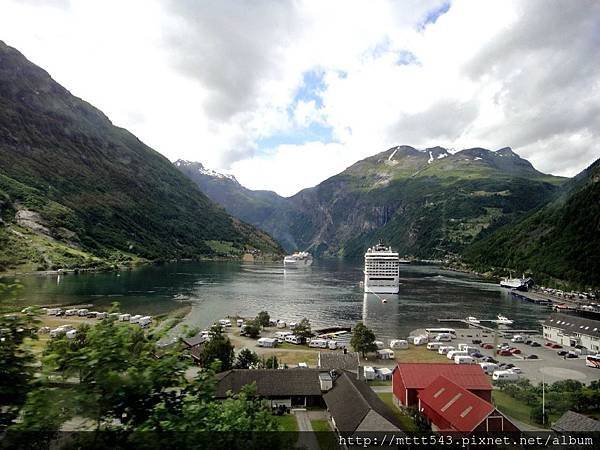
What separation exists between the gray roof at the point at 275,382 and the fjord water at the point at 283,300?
1540 inches

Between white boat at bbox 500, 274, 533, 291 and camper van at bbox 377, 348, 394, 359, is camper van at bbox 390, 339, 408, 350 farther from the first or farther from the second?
white boat at bbox 500, 274, 533, 291

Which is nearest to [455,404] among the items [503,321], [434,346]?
[434,346]

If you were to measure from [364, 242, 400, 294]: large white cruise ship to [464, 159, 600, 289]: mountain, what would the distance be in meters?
57.9

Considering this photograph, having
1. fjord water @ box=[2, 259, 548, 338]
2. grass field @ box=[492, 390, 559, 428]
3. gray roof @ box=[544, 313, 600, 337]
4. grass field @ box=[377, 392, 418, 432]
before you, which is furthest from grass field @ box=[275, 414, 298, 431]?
gray roof @ box=[544, 313, 600, 337]

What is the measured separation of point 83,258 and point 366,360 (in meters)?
127

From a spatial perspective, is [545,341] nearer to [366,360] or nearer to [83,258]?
[366,360]

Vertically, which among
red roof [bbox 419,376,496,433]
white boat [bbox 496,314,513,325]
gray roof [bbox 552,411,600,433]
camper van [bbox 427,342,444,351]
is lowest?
camper van [bbox 427,342,444,351]

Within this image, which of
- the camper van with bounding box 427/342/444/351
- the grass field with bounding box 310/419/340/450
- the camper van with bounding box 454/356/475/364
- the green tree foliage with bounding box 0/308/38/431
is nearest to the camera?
the green tree foliage with bounding box 0/308/38/431

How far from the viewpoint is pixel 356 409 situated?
1083 inches

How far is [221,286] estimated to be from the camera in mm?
126500

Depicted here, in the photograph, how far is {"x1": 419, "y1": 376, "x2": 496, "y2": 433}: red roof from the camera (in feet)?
81.9

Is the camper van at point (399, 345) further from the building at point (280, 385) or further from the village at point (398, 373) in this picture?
the building at point (280, 385)

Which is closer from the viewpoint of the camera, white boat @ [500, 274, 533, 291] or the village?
the village

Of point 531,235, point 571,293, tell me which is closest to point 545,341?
point 571,293
